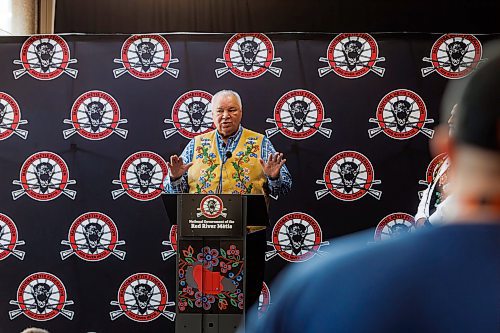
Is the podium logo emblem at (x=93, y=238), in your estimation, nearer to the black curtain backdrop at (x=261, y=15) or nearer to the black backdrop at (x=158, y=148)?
the black backdrop at (x=158, y=148)

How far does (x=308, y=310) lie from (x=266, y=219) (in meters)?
2.97

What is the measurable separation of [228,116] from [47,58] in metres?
1.55

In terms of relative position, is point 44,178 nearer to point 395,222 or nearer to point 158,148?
point 158,148

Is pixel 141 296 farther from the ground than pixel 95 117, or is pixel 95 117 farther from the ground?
pixel 95 117

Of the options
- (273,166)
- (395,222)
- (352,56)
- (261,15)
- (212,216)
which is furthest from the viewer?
(261,15)

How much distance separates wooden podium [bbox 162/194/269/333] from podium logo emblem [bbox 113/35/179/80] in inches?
84.1

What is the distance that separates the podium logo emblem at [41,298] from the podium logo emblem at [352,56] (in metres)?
2.43

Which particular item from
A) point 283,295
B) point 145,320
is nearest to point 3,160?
point 145,320

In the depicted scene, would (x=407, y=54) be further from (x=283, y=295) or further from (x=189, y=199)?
(x=283, y=295)

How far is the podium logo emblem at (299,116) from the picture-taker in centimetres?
538

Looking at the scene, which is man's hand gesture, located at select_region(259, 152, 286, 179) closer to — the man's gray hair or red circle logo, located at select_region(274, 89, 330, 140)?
the man's gray hair

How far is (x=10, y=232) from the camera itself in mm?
5410

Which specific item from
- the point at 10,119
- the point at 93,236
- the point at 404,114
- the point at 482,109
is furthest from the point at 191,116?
the point at 482,109

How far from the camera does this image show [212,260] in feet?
11.7
